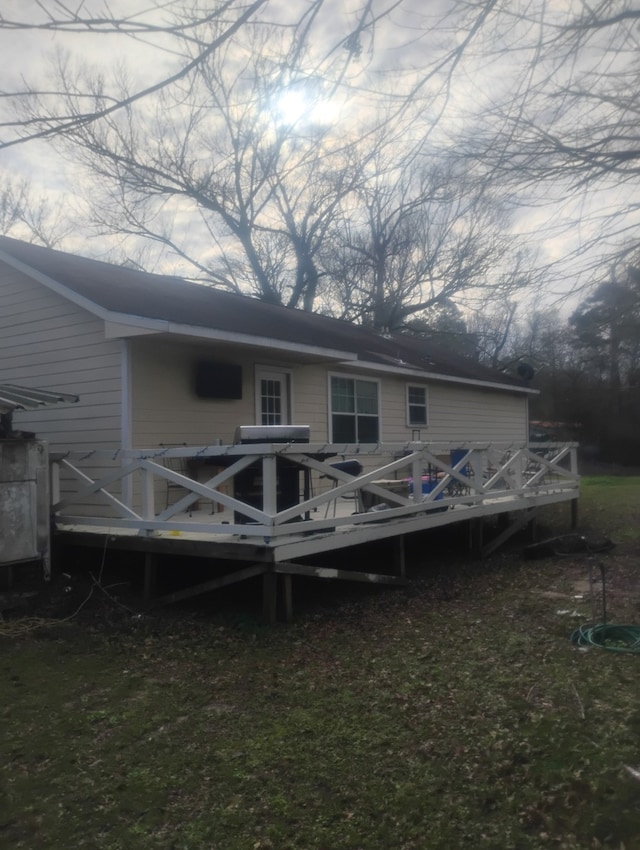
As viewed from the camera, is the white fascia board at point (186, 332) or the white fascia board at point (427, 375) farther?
the white fascia board at point (427, 375)

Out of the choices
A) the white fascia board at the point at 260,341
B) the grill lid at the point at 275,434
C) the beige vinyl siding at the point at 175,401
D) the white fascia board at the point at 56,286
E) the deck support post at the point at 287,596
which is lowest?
the deck support post at the point at 287,596

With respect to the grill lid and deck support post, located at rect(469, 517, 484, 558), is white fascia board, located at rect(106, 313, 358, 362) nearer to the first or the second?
the grill lid

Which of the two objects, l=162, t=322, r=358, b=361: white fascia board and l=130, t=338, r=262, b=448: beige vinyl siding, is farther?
l=130, t=338, r=262, b=448: beige vinyl siding

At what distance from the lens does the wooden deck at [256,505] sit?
645 cm

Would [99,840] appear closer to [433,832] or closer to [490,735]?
[433,832]

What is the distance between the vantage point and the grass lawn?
10.8 ft

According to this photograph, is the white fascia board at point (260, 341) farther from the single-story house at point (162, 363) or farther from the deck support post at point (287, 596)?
the deck support post at point (287, 596)

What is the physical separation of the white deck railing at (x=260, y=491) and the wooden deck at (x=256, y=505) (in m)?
0.01

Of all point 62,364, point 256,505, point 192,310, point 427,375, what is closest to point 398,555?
point 256,505

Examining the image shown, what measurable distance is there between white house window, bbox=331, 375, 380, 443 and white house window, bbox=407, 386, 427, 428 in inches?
42.9

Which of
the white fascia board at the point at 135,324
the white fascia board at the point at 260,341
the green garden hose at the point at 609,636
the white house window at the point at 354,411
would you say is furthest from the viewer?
the white house window at the point at 354,411

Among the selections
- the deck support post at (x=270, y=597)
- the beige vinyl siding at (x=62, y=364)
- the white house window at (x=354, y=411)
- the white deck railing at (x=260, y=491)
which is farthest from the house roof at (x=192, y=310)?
the deck support post at (x=270, y=597)

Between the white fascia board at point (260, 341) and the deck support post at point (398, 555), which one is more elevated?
the white fascia board at point (260, 341)

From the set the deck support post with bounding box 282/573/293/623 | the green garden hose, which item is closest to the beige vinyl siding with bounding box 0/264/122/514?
the deck support post with bounding box 282/573/293/623
